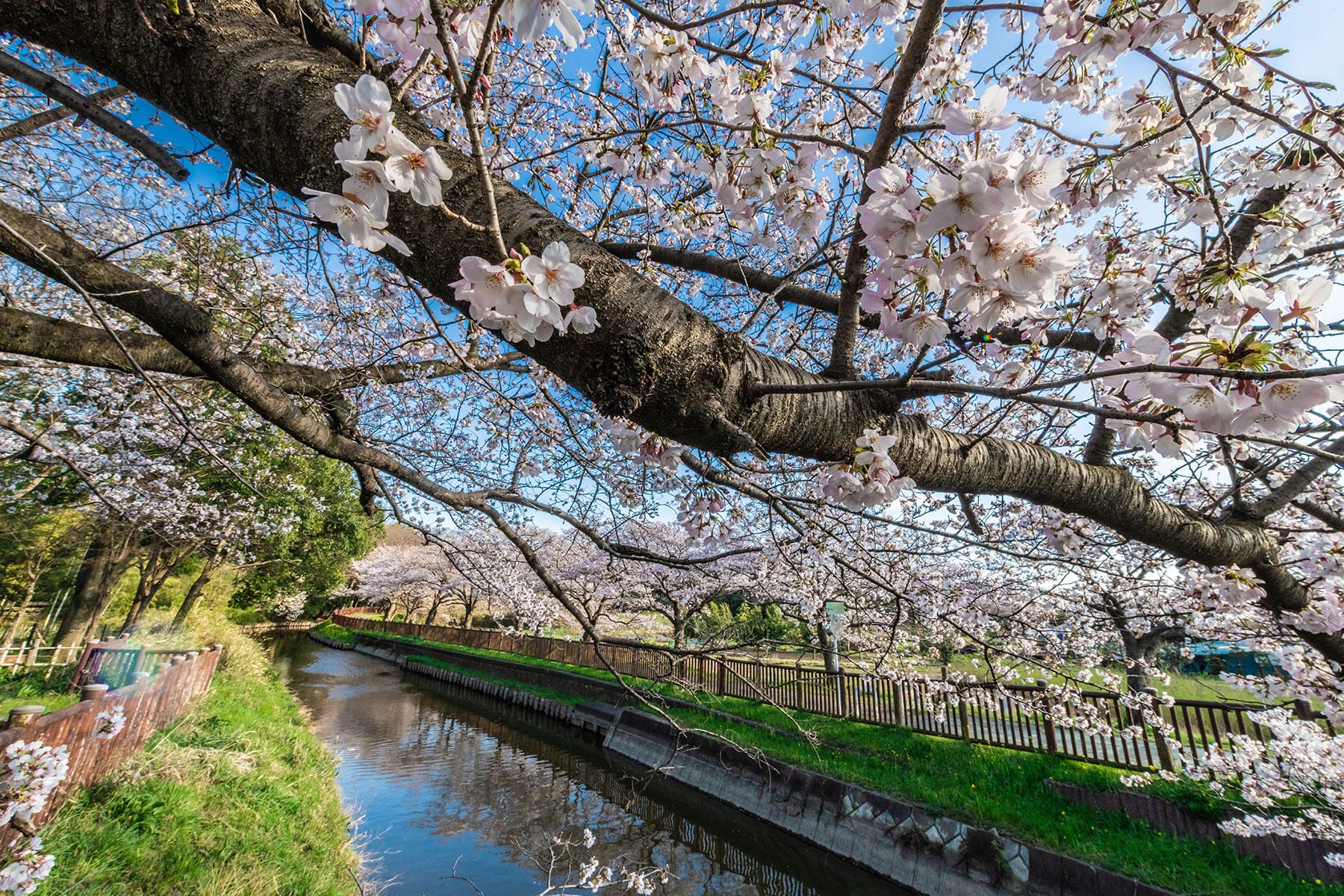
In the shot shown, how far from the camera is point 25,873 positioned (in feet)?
8.23

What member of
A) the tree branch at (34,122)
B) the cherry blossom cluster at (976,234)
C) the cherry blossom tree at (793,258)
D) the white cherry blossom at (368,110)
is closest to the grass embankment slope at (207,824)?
the cherry blossom tree at (793,258)

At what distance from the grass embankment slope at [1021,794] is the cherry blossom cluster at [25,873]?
129 inches

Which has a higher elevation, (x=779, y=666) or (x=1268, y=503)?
(x=1268, y=503)

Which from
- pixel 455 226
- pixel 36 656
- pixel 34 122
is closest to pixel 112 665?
pixel 36 656

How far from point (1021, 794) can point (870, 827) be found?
1747 millimetres

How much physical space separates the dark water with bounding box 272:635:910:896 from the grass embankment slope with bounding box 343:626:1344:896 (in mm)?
1080

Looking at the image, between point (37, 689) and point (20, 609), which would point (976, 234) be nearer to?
point (37, 689)

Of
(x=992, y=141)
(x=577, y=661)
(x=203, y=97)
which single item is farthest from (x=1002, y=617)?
(x=577, y=661)

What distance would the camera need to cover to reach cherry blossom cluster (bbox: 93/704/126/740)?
13.7ft

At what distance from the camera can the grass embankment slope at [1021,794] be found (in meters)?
4.54

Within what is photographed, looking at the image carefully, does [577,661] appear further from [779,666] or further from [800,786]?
[800,786]

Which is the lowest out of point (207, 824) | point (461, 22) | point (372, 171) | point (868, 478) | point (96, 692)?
point (207, 824)

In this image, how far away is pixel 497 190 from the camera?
1225 millimetres

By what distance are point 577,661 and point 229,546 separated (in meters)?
9.22
